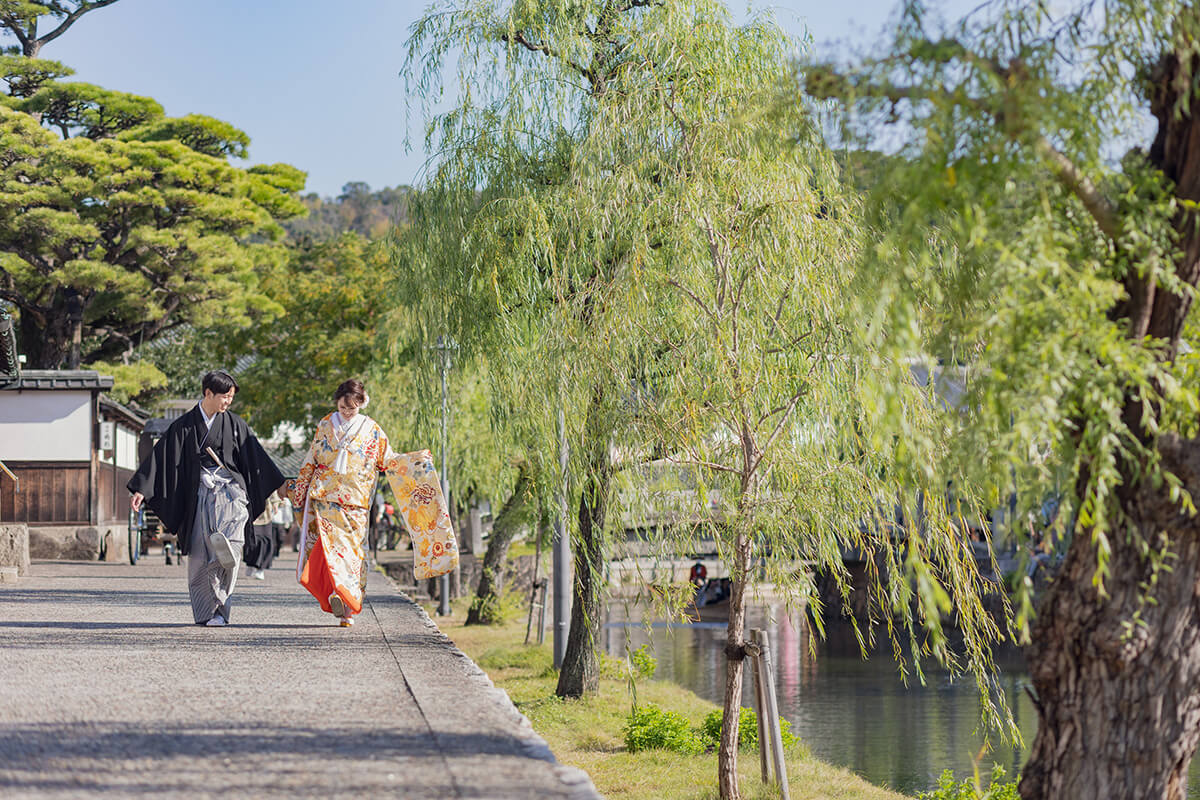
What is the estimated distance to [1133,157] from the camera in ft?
14.9

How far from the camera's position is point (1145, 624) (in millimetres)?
4391

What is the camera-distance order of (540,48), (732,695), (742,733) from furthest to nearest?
(742,733)
(540,48)
(732,695)

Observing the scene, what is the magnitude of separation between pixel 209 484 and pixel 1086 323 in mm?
6282

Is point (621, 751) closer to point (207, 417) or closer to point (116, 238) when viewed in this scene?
point (207, 417)

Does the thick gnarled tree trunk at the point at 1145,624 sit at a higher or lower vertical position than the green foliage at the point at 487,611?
higher

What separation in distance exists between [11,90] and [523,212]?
72.1ft

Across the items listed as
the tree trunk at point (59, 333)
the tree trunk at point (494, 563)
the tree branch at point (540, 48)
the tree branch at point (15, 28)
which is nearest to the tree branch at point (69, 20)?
the tree branch at point (15, 28)

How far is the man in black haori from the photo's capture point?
27.8ft

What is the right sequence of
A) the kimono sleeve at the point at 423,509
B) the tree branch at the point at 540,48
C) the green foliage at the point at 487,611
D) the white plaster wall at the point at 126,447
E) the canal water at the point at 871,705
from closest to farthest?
the kimono sleeve at the point at 423,509, the tree branch at the point at 540,48, the canal water at the point at 871,705, the green foliage at the point at 487,611, the white plaster wall at the point at 126,447

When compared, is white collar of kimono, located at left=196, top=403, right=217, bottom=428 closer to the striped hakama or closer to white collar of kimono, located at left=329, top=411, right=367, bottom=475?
the striped hakama

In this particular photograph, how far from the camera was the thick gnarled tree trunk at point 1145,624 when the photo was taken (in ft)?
14.5

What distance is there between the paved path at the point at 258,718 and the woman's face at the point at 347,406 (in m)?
1.53

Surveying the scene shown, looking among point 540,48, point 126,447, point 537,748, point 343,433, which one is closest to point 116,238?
point 126,447

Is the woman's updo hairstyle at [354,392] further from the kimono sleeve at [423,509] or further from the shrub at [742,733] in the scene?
the shrub at [742,733]
